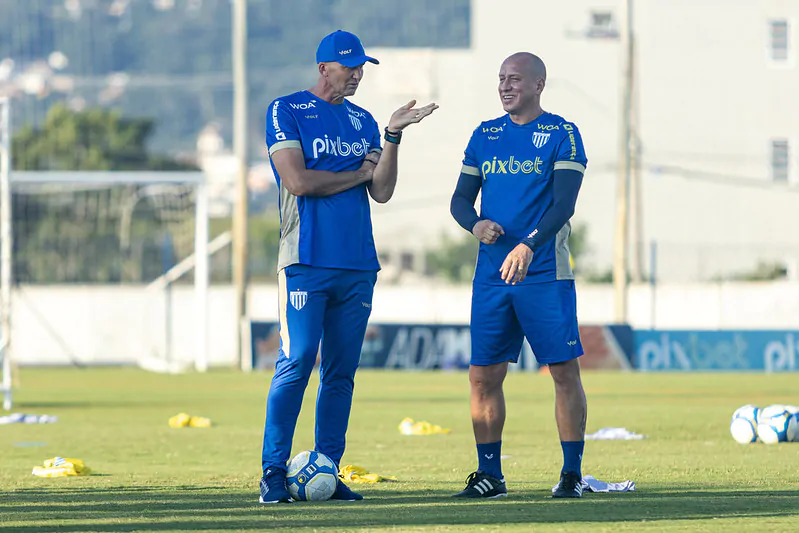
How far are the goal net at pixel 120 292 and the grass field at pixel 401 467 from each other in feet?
29.7

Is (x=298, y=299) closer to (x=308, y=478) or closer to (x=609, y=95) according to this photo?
(x=308, y=478)

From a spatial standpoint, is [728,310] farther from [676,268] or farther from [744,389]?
[744,389]

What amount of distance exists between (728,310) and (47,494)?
1246 inches

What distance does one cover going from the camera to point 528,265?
8281mm

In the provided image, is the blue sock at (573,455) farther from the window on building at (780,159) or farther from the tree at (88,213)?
the window on building at (780,159)

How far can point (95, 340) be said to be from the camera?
116 ft

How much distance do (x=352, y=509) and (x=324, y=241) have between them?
144cm

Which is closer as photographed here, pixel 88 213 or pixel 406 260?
pixel 88 213

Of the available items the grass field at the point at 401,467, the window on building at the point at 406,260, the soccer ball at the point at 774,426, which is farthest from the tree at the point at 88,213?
the soccer ball at the point at 774,426

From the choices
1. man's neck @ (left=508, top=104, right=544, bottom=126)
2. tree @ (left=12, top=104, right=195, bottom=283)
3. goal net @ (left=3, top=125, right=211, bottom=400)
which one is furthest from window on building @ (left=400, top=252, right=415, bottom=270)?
man's neck @ (left=508, top=104, right=544, bottom=126)

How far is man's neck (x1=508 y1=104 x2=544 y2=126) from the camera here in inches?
336

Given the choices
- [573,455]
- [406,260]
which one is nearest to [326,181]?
[573,455]

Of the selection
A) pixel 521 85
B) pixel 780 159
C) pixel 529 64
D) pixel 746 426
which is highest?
pixel 780 159

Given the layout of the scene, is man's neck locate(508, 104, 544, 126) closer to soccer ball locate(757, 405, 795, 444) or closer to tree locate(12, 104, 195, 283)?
soccer ball locate(757, 405, 795, 444)
